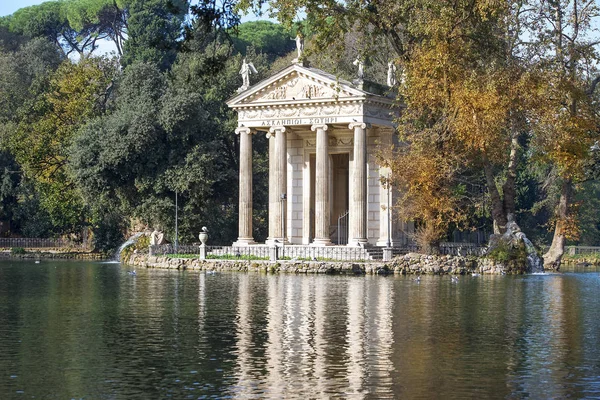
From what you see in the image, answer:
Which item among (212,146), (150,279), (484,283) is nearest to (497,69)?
(484,283)

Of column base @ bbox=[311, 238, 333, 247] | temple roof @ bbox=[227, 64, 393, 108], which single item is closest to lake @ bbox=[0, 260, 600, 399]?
column base @ bbox=[311, 238, 333, 247]

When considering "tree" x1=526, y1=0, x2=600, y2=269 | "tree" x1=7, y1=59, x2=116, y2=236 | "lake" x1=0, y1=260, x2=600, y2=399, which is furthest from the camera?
"tree" x1=7, y1=59, x2=116, y2=236

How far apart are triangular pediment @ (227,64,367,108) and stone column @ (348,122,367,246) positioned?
1940mm

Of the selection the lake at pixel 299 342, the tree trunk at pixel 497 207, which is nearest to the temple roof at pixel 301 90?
the tree trunk at pixel 497 207

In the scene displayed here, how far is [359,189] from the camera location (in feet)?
173

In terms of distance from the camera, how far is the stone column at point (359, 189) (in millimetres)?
52219

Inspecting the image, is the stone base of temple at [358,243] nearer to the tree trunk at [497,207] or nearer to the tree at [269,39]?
the tree trunk at [497,207]

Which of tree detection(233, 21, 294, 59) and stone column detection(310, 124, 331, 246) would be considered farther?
tree detection(233, 21, 294, 59)

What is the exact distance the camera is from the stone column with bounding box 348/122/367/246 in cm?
5222

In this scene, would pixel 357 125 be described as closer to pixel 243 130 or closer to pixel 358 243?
pixel 358 243

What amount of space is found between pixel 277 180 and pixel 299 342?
34859 millimetres

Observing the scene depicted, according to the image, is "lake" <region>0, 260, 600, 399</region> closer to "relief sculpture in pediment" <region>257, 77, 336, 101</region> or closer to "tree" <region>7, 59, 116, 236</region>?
"relief sculpture in pediment" <region>257, 77, 336, 101</region>

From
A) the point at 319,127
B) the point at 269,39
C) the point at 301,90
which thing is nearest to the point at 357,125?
the point at 319,127

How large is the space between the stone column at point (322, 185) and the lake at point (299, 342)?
17.9 m
